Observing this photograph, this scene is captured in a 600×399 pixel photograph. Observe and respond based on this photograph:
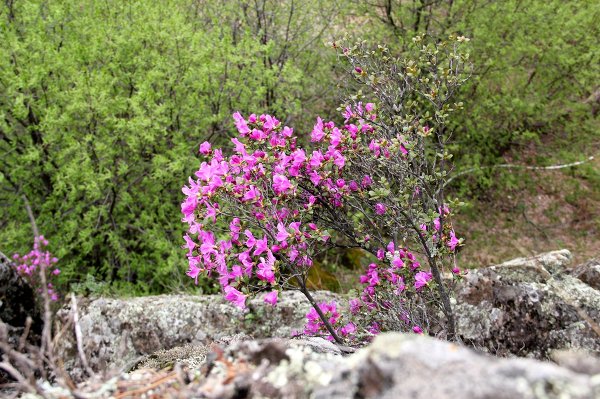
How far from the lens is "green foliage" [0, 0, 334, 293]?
5.59 m

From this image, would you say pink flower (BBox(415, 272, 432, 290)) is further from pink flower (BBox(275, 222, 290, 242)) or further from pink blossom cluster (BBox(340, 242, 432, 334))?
pink flower (BBox(275, 222, 290, 242))

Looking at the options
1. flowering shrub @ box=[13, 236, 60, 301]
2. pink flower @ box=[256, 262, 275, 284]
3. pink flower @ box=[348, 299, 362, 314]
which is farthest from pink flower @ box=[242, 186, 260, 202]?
flowering shrub @ box=[13, 236, 60, 301]

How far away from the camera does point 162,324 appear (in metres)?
4.15

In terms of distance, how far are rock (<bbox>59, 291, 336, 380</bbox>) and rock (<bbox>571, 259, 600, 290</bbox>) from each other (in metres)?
2.24

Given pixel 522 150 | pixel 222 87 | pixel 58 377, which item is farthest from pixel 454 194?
pixel 58 377

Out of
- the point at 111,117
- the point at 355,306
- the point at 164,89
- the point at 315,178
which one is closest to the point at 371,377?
the point at 315,178

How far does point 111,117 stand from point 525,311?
15.9 ft

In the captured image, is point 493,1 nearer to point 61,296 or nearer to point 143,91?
point 143,91

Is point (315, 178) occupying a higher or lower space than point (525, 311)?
higher

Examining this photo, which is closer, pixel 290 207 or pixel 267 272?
pixel 267 272

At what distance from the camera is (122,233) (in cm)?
682

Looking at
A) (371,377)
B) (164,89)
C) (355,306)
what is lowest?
(371,377)

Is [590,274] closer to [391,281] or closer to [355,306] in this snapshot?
[391,281]

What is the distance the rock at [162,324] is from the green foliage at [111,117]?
1.54m
